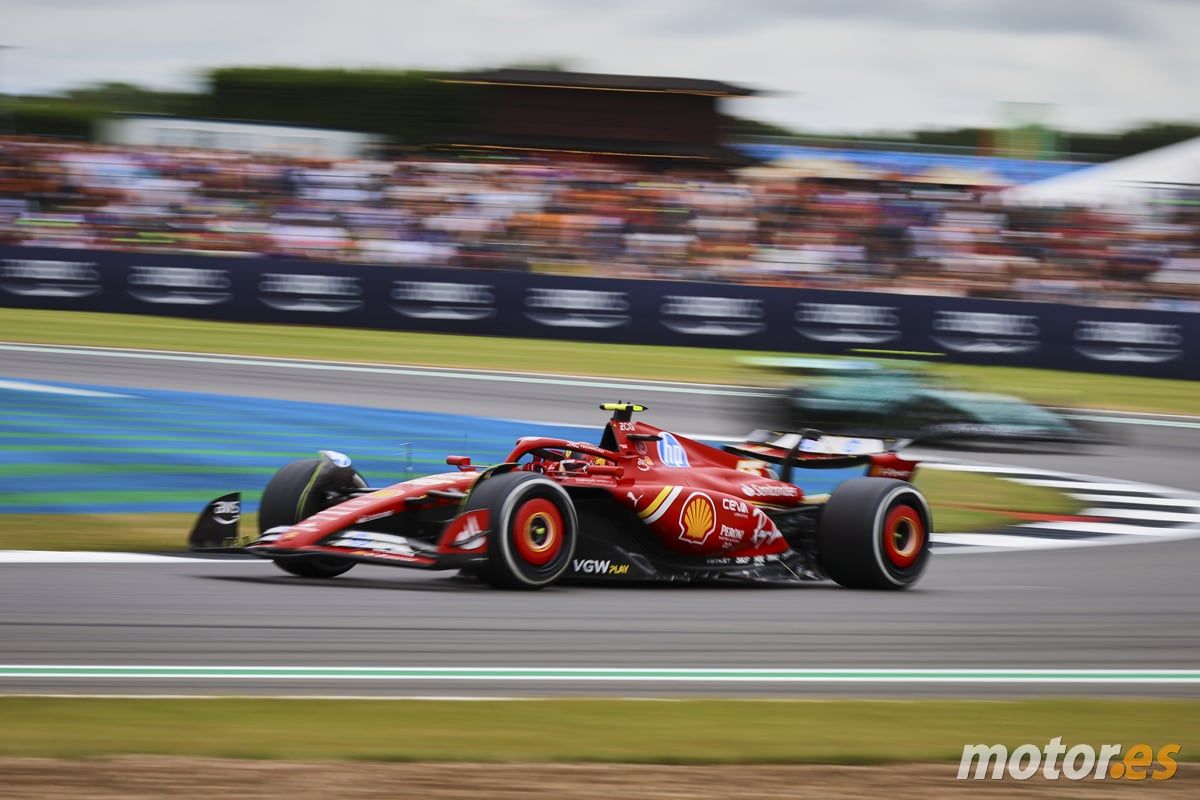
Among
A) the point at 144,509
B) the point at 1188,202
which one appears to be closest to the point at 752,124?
the point at 1188,202

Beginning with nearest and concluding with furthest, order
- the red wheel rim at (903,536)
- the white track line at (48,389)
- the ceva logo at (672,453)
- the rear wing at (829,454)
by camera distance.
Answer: the ceva logo at (672,453)
the red wheel rim at (903,536)
the rear wing at (829,454)
the white track line at (48,389)

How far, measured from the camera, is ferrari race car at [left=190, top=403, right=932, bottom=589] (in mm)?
7734

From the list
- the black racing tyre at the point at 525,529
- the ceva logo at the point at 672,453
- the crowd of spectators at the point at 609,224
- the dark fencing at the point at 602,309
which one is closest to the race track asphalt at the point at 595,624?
the black racing tyre at the point at 525,529

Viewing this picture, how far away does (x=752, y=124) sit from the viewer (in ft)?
138

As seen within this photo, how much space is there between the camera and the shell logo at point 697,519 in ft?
27.6

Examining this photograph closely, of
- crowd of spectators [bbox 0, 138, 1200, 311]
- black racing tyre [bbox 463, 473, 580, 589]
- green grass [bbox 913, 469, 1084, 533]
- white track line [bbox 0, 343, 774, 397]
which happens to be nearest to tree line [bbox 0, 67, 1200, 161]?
crowd of spectators [bbox 0, 138, 1200, 311]

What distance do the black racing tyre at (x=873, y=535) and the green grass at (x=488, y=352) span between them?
33.7 feet

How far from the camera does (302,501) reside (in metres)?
8.31

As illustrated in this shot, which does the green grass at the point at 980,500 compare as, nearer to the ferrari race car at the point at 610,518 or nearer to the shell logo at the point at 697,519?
the ferrari race car at the point at 610,518

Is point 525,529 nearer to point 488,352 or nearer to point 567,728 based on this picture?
point 567,728

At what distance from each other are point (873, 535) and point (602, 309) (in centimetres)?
1387
